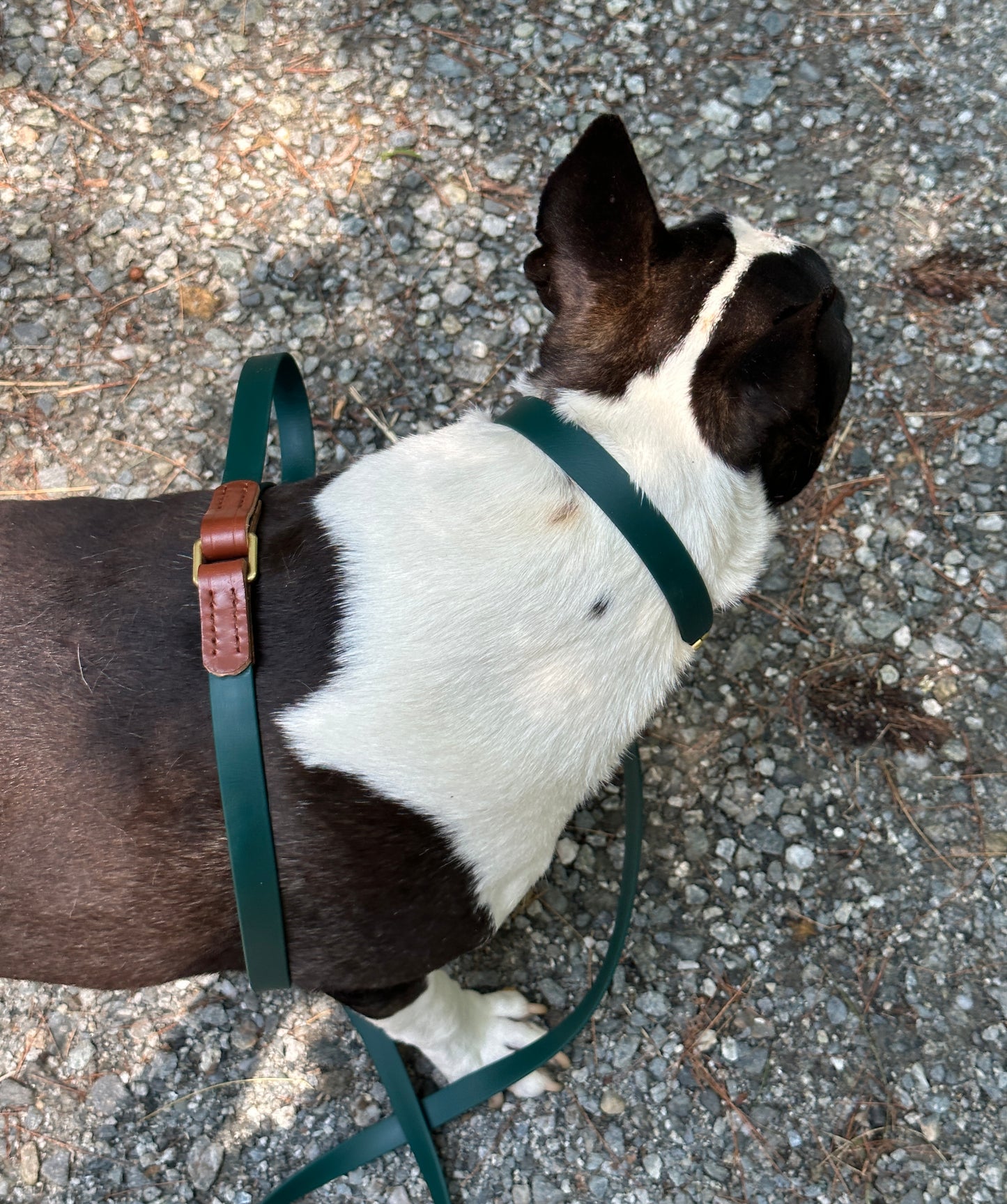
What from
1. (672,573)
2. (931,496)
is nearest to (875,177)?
(931,496)

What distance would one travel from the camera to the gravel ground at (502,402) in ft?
10.3

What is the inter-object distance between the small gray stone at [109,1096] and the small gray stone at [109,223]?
3.22 m

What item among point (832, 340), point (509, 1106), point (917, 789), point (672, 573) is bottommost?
point (509, 1106)

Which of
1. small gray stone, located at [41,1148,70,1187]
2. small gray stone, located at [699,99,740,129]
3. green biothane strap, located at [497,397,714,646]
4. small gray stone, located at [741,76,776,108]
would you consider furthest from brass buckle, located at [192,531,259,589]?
small gray stone, located at [741,76,776,108]

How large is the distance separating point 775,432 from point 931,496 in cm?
184

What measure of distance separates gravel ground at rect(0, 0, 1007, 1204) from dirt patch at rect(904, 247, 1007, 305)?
15mm

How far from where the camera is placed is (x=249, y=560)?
2123mm

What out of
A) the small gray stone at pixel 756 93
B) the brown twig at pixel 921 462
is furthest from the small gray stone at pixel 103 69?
the brown twig at pixel 921 462

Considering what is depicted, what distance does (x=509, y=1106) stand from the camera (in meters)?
3.17

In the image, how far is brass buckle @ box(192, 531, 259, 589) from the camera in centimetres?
210

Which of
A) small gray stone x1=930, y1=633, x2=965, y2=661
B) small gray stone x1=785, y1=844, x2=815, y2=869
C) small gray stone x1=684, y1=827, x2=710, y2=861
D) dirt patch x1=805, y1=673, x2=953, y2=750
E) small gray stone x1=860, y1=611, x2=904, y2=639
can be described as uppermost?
small gray stone x1=860, y1=611, x2=904, y2=639

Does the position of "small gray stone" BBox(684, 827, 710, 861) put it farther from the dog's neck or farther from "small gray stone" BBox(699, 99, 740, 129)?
"small gray stone" BBox(699, 99, 740, 129)

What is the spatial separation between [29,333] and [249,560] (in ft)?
7.68

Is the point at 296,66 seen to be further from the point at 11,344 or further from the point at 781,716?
the point at 781,716
